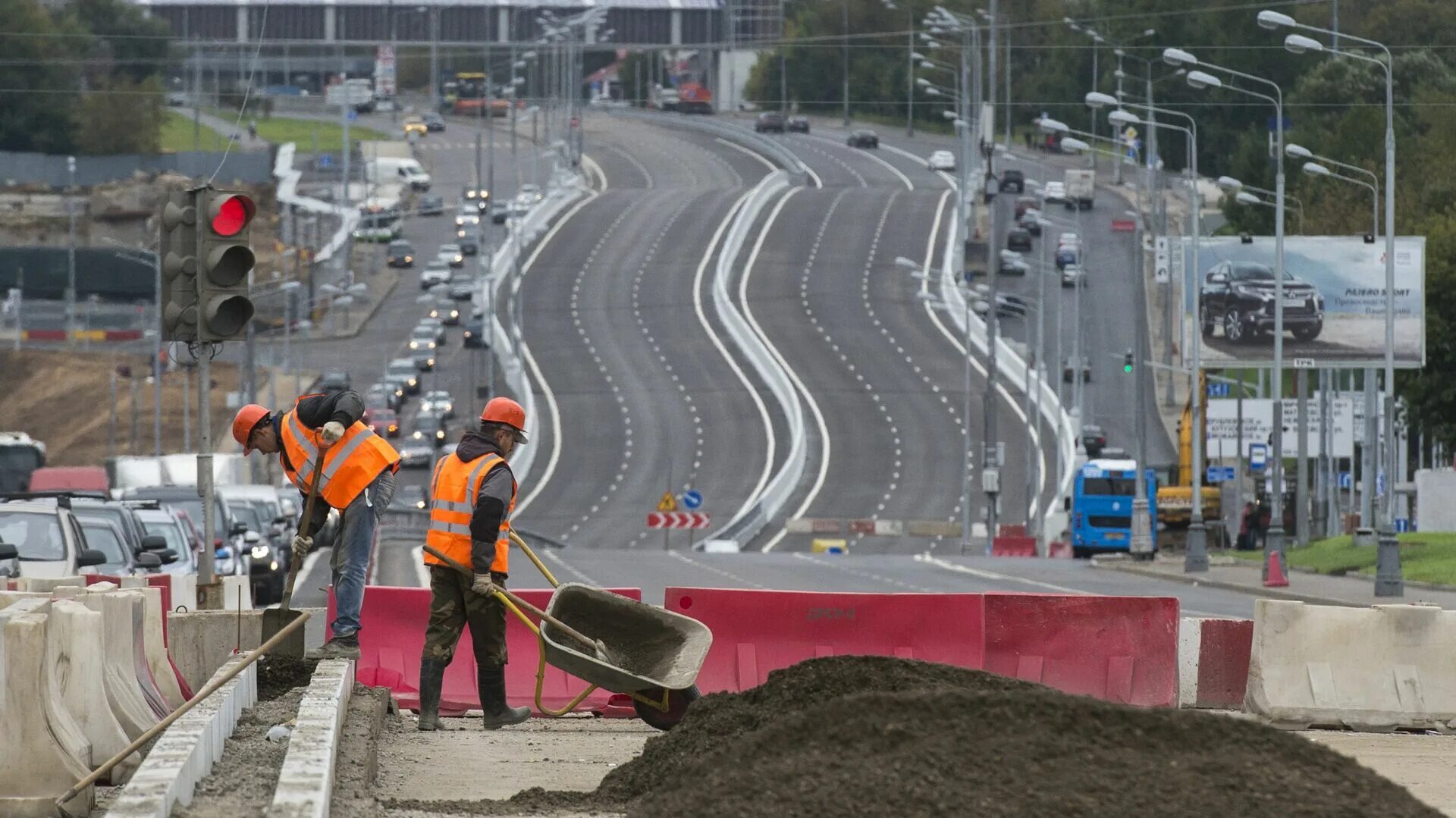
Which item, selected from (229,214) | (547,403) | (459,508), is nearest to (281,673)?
(459,508)

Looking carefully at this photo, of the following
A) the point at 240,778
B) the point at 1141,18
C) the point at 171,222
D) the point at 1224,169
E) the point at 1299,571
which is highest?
the point at 1141,18

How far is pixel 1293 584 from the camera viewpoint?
37.2 metres

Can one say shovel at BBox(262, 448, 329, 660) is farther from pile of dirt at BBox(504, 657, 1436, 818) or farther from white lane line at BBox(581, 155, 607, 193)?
white lane line at BBox(581, 155, 607, 193)

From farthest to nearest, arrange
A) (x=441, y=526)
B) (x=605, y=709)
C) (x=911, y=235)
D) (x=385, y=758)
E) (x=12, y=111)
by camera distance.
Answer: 1. (x=12, y=111)
2. (x=911, y=235)
3. (x=605, y=709)
4. (x=441, y=526)
5. (x=385, y=758)

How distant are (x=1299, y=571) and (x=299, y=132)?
428 ft

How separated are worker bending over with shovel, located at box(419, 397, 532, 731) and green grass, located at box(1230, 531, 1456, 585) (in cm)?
2439

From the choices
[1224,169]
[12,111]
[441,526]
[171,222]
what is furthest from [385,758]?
[12,111]

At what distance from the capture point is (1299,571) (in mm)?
42188

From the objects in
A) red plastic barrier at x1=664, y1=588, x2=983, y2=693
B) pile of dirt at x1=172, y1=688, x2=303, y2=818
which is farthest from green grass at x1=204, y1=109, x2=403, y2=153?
pile of dirt at x1=172, y1=688, x2=303, y2=818

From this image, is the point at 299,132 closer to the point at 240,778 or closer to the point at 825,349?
the point at 825,349

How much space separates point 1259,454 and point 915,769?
182 feet

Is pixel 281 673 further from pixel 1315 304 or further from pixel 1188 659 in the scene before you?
pixel 1315 304

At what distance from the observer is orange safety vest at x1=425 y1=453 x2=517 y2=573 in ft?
41.7

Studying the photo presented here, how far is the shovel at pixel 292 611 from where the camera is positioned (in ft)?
41.1
